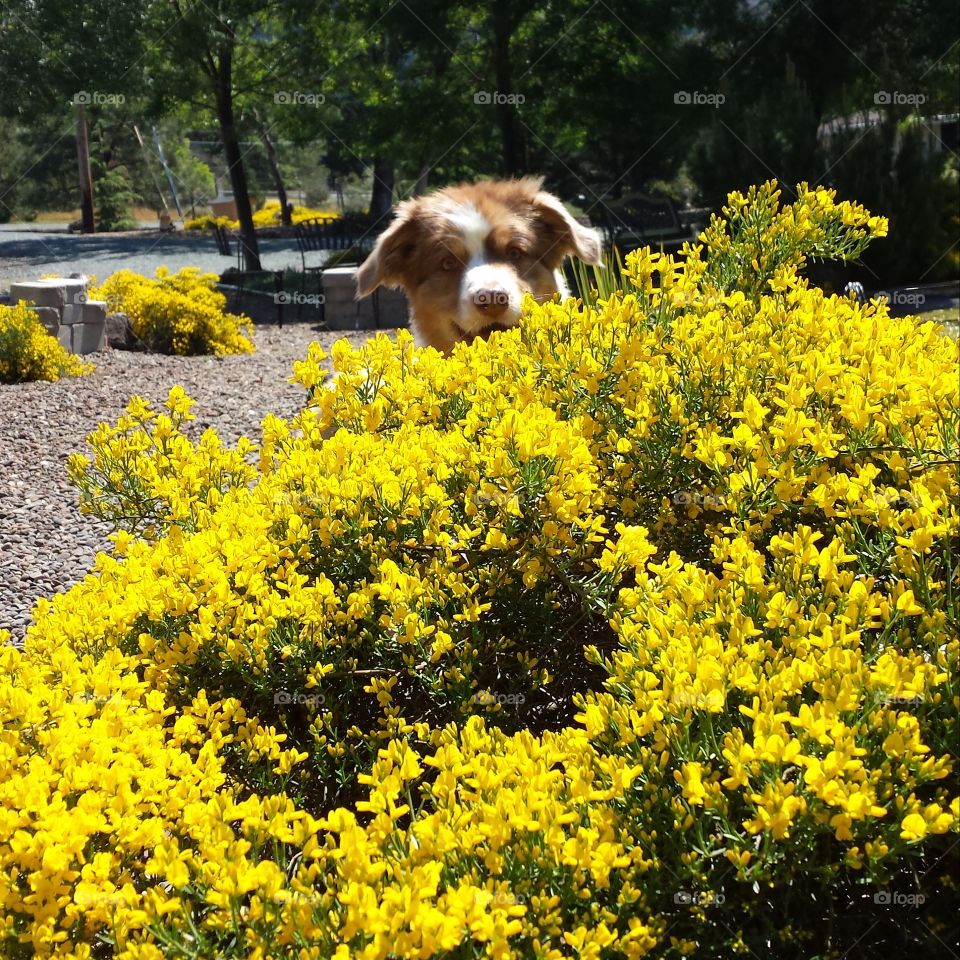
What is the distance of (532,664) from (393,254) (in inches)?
124

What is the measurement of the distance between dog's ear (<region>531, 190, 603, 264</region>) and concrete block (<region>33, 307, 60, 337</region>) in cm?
757

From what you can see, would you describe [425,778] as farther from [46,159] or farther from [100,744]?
[46,159]

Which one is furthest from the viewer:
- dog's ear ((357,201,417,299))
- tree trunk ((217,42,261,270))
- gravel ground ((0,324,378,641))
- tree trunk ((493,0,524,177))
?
tree trunk ((217,42,261,270))

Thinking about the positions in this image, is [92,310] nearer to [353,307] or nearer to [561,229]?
[353,307]

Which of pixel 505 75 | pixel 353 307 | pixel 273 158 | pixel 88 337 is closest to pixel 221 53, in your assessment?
pixel 505 75

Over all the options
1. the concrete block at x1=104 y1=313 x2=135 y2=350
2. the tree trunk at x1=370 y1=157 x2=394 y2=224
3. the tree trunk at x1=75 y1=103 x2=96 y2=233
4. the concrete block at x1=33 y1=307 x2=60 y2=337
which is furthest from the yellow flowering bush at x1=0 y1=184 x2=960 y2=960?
the tree trunk at x1=75 y1=103 x2=96 y2=233

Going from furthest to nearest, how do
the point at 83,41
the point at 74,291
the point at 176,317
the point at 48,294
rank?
the point at 83,41
the point at 176,317
the point at 74,291
the point at 48,294

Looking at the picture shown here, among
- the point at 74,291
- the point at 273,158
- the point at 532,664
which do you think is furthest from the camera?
the point at 273,158

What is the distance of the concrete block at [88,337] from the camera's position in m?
11.3

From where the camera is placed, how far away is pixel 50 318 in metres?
10.9

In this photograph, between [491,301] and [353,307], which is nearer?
[491,301]

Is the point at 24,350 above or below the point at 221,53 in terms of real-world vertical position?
below

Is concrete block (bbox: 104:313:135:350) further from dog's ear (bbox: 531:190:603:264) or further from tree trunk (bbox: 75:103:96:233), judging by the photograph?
tree trunk (bbox: 75:103:96:233)

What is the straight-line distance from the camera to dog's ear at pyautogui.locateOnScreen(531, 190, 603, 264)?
4875mm
